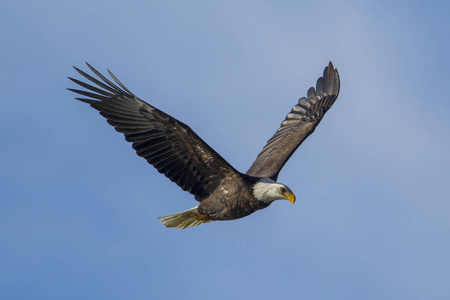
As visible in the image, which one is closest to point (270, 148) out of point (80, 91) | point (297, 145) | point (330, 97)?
point (297, 145)

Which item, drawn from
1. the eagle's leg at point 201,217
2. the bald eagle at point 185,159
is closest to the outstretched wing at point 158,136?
the bald eagle at point 185,159

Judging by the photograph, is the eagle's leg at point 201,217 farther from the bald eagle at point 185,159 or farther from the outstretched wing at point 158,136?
the outstretched wing at point 158,136

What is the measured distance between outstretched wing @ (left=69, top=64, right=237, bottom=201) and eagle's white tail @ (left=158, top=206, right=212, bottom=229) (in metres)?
0.70

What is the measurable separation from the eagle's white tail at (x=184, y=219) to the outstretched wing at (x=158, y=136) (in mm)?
698

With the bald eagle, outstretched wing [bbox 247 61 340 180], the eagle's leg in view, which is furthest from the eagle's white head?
outstretched wing [bbox 247 61 340 180]

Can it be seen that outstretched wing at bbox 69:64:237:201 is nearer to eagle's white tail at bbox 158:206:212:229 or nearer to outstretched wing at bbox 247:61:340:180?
eagle's white tail at bbox 158:206:212:229

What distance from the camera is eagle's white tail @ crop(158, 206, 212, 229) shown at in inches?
541

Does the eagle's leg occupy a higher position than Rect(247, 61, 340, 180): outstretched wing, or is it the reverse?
Rect(247, 61, 340, 180): outstretched wing

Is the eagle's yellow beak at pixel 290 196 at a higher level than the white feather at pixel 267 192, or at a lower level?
higher

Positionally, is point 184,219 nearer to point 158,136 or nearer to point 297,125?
point 158,136

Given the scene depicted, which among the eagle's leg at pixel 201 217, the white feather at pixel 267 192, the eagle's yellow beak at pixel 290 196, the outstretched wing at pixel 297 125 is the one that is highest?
the outstretched wing at pixel 297 125

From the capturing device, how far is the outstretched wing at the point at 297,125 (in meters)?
15.0

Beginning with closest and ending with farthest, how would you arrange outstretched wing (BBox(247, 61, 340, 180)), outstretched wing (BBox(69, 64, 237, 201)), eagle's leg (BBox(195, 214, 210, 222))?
outstretched wing (BBox(69, 64, 237, 201))
eagle's leg (BBox(195, 214, 210, 222))
outstretched wing (BBox(247, 61, 340, 180))

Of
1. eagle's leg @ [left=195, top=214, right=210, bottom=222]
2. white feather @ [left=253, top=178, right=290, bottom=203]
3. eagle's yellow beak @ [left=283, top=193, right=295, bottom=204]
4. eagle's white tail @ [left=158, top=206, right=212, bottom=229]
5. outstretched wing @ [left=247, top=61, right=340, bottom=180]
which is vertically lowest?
eagle's white tail @ [left=158, top=206, right=212, bottom=229]
